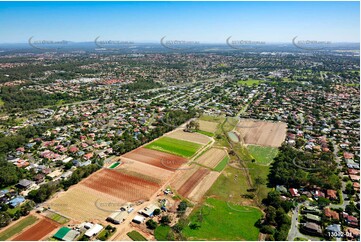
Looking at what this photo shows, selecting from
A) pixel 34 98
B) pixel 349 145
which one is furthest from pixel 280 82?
pixel 34 98

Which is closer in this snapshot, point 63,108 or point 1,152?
point 1,152

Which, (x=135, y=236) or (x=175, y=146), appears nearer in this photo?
(x=135, y=236)

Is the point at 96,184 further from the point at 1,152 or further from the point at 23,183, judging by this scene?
the point at 1,152

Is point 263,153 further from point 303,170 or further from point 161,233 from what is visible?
point 161,233

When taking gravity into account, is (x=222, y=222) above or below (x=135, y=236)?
below

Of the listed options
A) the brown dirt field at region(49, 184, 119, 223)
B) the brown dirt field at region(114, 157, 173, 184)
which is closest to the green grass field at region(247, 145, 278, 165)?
the brown dirt field at region(114, 157, 173, 184)

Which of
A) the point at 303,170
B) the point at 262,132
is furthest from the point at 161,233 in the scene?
the point at 262,132
